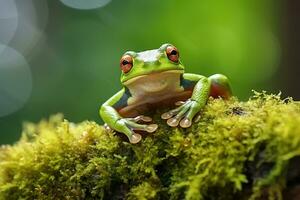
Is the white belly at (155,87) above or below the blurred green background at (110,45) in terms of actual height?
below

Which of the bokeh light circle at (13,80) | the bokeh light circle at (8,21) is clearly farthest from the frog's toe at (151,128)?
the bokeh light circle at (8,21)

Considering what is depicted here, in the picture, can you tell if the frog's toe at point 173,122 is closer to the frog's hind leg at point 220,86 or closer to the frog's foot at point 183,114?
the frog's foot at point 183,114

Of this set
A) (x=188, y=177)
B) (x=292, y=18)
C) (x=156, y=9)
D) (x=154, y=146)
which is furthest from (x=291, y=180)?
(x=156, y=9)

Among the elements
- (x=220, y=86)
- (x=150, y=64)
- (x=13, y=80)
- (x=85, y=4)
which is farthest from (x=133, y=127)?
(x=13, y=80)

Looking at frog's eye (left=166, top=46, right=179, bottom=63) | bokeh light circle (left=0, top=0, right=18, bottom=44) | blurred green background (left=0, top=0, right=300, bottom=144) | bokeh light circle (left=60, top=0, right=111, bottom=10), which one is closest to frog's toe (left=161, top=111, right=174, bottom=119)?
frog's eye (left=166, top=46, right=179, bottom=63)

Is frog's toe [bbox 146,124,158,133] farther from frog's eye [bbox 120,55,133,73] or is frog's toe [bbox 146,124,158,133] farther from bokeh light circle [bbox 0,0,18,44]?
bokeh light circle [bbox 0,0,18,44]

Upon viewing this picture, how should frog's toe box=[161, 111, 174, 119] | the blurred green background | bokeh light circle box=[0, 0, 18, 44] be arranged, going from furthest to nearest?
bokeh light circle box=[0, 0, 18, 44], the blurred green background, frog's toe box=[161, 111, 174, 119]

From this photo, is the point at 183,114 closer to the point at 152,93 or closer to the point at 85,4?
the point at 152,93

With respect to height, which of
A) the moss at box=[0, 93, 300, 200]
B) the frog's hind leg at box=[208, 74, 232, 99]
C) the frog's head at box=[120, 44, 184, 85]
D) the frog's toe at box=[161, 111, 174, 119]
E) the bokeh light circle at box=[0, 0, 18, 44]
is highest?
the bokeh light circle at box=[0, 0, 18, 44]
